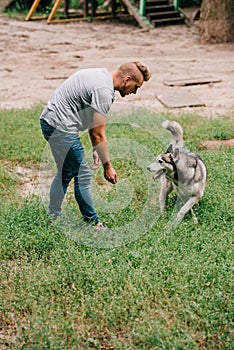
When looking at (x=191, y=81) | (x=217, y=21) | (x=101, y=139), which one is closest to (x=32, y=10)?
(x=217, y=21)

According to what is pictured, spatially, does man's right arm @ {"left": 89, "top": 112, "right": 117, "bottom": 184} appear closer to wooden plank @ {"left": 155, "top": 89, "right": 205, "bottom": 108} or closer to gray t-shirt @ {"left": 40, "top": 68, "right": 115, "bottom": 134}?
gray t-shirt @ {"left": 40, "top": 68, "right": 115, "bottom": 134}

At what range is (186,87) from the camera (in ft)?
37.7

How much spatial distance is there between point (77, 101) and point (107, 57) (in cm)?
884

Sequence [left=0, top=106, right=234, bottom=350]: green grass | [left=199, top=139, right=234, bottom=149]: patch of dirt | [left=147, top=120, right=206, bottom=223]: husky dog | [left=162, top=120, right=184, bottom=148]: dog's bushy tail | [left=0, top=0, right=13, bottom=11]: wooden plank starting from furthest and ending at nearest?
[left=0, top=0, right=13, bottom=11]: wooden plank → [left=199, top=139, right=234, bottom=149]: patch of dirt → [left=162, top=120, right=184, bottom=148]: dog's bushy tail → [left=147, top=120, right=206, bottom=223]: husky dog → [left=0, top=106, right=234, bottom=350]: green grass

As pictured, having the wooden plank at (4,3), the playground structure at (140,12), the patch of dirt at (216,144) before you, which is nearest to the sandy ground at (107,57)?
the playground structure at (140,12)

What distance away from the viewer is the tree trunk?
569 inches

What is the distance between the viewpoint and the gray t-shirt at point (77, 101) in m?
5.25

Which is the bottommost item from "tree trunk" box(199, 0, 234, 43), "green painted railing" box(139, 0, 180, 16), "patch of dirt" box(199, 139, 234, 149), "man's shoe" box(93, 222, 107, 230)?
"green painted railing" box(139, 0, 180, 16)

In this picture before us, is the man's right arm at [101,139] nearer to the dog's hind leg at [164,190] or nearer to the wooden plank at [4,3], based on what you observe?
the dog's hind leg at [164,190]

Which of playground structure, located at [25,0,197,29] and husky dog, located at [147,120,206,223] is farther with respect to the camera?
playground structure, located at [25,0,197,29]

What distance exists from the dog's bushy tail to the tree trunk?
9.16 metres

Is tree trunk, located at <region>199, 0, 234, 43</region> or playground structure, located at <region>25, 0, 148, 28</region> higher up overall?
tree trunk, located at <region>199, 0, 234, 43</region>

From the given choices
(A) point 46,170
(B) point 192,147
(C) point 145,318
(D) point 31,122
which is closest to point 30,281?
(C) point 145,318

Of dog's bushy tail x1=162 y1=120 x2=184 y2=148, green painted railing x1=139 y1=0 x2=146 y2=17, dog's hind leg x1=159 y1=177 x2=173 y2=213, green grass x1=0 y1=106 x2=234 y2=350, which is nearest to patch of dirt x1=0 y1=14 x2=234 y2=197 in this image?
green painted railing x1=139 y1=0 x2=146 y2=17
